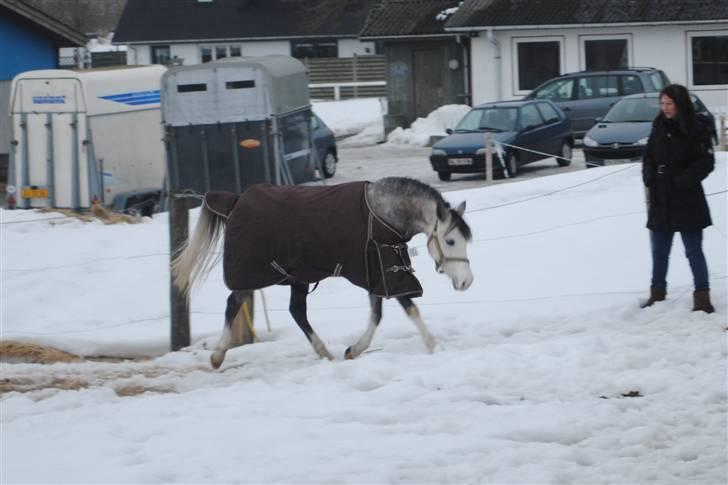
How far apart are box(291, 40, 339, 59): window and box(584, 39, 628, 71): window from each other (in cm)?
2232

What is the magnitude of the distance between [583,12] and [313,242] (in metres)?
27.6

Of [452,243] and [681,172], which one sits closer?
[452,243]

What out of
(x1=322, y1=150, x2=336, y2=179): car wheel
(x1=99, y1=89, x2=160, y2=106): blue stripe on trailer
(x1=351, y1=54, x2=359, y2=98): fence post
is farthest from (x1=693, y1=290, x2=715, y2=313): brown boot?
(x1=351, y1=54, x2=359, y2=98): fence post

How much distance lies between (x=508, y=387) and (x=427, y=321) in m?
2.58

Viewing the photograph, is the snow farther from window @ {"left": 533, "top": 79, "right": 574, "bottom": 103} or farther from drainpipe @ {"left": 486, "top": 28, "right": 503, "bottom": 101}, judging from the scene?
drainpipe @ {"left": 486, "top": 28, "right": 503, "bottom": 101}

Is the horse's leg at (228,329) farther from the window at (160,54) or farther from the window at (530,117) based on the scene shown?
the window at (160,54)

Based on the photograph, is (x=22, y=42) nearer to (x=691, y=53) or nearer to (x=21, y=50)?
(x=21, y=50)

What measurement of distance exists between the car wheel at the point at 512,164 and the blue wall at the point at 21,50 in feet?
39.2

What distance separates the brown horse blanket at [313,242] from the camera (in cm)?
945

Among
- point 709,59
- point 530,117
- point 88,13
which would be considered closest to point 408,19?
point 709,59

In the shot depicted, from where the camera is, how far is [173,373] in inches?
384

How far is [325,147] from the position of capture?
89.5 feet

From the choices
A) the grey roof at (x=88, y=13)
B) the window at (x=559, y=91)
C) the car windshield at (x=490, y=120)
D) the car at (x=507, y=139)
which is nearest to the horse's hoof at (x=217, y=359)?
the car at (x=507, y=139)

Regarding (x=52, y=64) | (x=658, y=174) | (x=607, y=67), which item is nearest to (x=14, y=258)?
(x=658, y=174)
